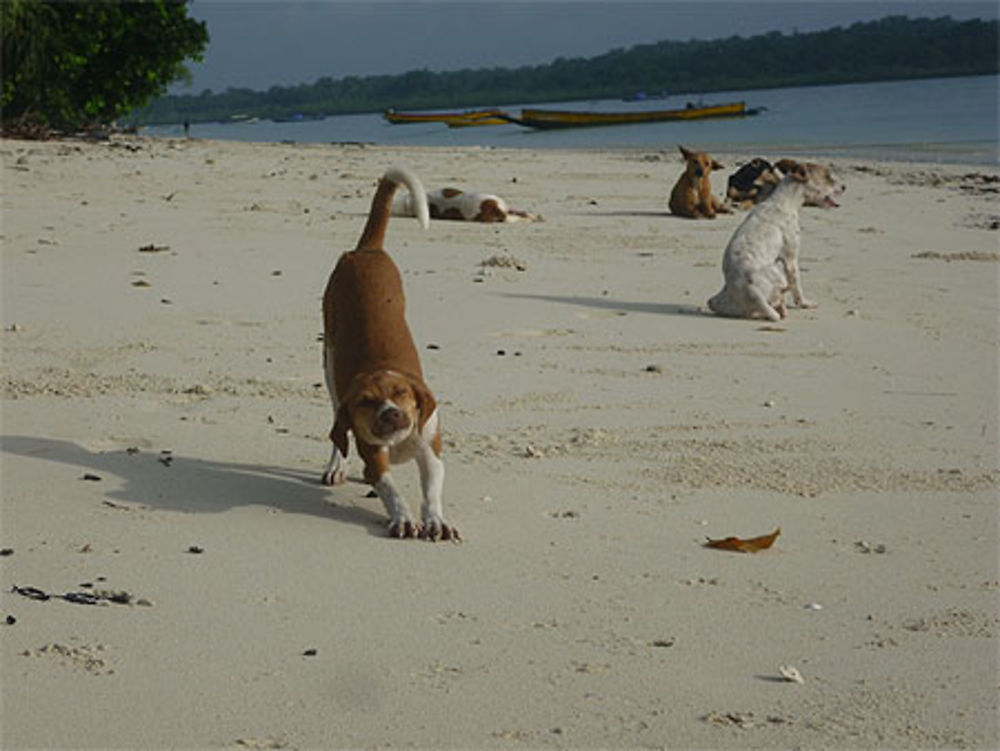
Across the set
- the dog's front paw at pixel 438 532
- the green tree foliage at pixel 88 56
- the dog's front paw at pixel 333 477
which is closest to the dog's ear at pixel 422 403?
the dog's front paw at pixel 438 532

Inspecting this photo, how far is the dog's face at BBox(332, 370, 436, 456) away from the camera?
4.64m

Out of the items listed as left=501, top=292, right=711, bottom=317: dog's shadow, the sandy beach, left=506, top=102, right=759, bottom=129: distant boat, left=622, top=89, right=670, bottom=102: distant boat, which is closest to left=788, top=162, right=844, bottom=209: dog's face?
the sandy beach

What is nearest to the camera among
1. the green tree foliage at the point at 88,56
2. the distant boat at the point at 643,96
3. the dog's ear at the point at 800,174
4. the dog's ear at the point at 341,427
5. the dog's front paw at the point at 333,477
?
the dog's ear at the point at 341,427

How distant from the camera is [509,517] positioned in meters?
4.92

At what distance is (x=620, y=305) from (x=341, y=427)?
454 cm

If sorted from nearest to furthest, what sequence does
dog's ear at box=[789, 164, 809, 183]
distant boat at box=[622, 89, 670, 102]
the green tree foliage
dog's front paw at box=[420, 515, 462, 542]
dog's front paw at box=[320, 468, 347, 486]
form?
dog's front paw at box=[420, 515, 462, 542]
dog's front paw at box=[320, 468, 347, 486]
dog's ear at box=[789, 164, 809, 183]
the green tree foliage
distant boat at box=[622, 89, 670, 102]

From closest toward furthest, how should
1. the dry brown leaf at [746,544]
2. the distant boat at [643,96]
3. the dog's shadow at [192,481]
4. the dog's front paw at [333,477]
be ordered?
1. the dry brown leaf at [746,544]
2. the dog's shadow at [192,481]
3. the dog's front paw at [333,477]
4. the distant boat at [643,96]

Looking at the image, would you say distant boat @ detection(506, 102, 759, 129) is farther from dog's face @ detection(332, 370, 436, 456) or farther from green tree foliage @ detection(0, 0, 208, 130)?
dog's face @ detection(332, 370, 436, 456)

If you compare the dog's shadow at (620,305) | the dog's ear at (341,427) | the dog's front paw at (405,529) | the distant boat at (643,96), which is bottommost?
the dog's front paw at (405,529)

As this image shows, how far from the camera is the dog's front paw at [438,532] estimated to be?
4676 millimetres

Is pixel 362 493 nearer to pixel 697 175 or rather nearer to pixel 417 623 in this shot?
pixel 417 623

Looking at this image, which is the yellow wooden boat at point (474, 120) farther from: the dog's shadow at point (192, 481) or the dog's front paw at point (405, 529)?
the dog's front paw at point (405, 529)

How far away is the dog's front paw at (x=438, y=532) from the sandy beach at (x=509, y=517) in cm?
6

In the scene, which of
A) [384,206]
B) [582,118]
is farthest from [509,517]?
[582,118]
